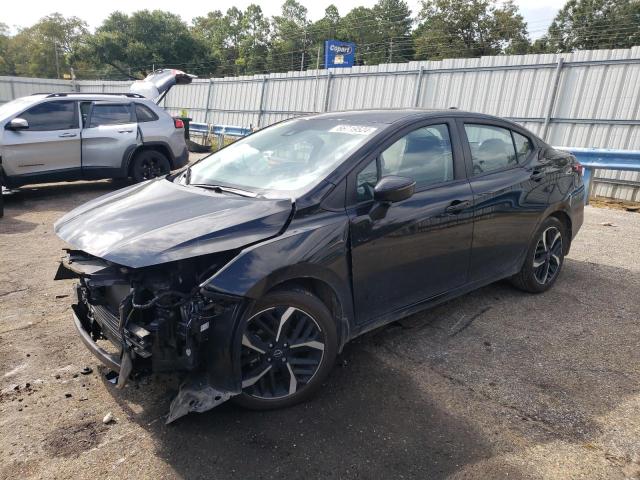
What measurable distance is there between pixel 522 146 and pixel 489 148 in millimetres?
534

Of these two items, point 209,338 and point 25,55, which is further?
point 25,55

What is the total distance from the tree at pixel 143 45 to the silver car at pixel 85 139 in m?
44.6

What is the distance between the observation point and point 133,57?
168ft

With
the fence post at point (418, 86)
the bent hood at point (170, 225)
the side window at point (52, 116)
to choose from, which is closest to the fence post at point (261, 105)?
the fence post at point (418, 86)

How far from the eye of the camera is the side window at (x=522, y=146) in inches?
168

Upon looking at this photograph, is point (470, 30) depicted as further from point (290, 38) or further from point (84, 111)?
point (84, 111)

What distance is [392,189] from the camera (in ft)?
9.54

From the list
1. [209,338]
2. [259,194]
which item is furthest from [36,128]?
[209,338]

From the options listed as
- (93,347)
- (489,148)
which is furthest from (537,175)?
(93,347)

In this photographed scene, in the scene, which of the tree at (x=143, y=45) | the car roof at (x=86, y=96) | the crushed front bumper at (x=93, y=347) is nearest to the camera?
the crushed front bumper at (x=93, y=347)

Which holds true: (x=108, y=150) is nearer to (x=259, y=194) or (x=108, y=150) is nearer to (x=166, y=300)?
(x=259, y=194)

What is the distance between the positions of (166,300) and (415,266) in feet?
5.53

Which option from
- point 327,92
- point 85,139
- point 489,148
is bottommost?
point 85,139

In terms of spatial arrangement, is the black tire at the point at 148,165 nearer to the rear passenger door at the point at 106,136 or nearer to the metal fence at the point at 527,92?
the rear passenger door at the point at 106,136
